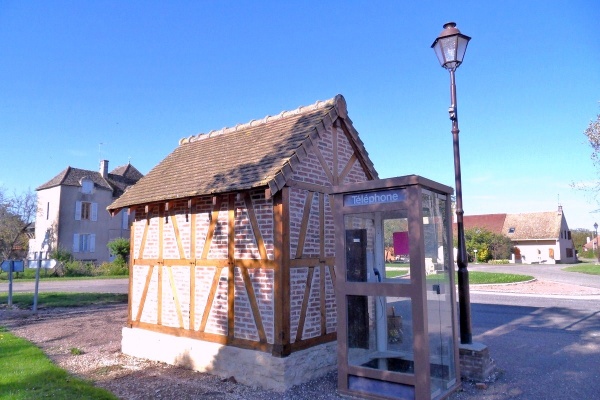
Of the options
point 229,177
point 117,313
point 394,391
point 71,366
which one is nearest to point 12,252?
point 117,313

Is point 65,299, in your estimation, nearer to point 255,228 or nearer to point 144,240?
point 144,240

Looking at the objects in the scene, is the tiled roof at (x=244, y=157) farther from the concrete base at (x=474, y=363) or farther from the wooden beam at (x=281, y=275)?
the concrete base at (x=474, y=363)

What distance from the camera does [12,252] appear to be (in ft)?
123

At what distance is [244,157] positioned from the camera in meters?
8.15

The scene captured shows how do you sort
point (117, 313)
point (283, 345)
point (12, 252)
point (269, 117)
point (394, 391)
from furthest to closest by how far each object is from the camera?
point (12, 252), point (117, 313), point (269, 117), point (283, 345), point (394, 391)

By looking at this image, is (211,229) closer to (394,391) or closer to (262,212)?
(262,212)

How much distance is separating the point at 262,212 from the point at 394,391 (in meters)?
3.25

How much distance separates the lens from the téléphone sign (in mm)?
5770

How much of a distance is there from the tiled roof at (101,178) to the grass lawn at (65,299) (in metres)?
20.7

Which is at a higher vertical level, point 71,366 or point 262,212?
point 262,212

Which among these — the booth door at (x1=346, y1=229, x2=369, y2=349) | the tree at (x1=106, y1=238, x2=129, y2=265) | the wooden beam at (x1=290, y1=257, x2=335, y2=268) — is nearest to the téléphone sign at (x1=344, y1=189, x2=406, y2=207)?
the booth door at (x1=346, y1=229, x2=369, y2=349)

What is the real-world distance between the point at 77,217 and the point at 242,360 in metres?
36.2

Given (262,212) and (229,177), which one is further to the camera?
(229,177)

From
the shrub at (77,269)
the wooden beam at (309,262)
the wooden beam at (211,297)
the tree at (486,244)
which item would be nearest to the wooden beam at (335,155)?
the wooden beam at (309,262)
